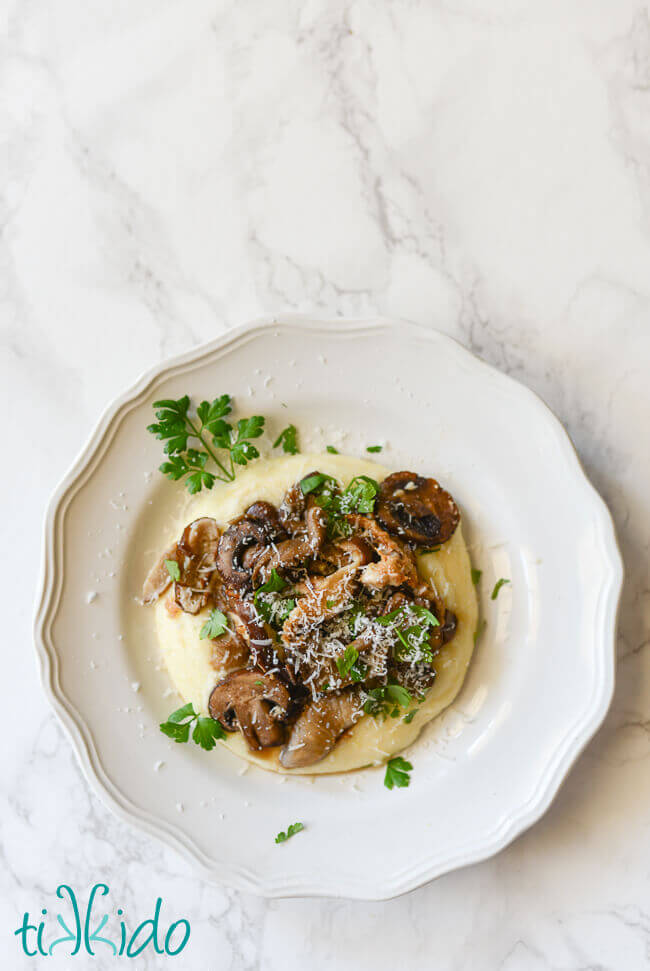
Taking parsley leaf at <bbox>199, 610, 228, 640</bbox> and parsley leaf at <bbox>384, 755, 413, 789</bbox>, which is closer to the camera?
parsley leaf at <bbox>199, 610, 228, 640</bbox>

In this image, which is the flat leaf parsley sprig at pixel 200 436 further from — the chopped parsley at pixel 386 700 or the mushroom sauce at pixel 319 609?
the chopped parsley at pixel 386 700

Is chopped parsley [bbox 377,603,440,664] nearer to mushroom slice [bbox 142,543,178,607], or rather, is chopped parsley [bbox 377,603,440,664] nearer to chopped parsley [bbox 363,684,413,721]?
chopped parsley [bbox 363,684,413,721]

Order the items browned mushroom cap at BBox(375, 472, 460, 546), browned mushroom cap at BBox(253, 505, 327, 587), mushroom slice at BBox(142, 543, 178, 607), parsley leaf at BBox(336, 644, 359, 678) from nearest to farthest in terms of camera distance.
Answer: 1. parsley leaf at BBox(336, 644, 359, 678)
2. browned mushroom cap at BBox(253, 505, 327, 587)
3. browned mushroom cap at BBox(375, 472, 460, 546)
4. mushroom slice at BBox(142, 543, 178, 607)

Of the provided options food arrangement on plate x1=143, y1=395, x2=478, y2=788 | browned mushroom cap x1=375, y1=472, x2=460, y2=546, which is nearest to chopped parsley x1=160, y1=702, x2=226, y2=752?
food arrangement on plate x1=143, y1=395, x2=478, y2=788

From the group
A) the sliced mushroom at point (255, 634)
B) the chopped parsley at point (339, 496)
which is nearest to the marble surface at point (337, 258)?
the chopped parsley at point (339, 496)

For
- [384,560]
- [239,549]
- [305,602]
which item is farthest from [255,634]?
[384,560]

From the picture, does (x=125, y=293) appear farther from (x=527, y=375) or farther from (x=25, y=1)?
(x=527, y=375)
